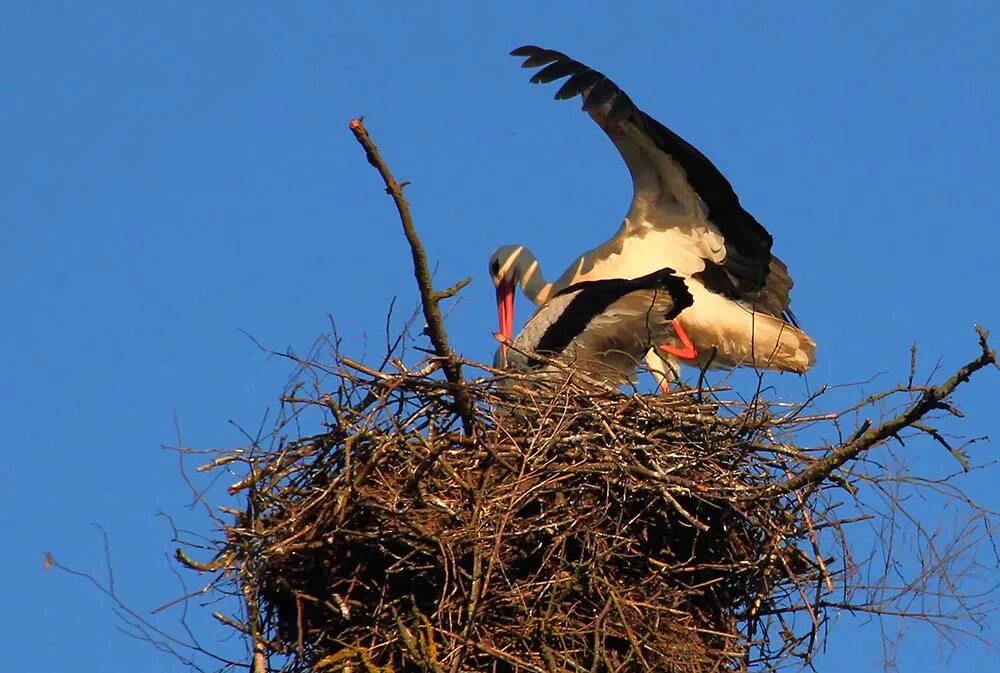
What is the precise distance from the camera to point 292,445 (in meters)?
9.38

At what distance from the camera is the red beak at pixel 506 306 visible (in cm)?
1347

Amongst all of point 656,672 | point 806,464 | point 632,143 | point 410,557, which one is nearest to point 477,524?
point 410,557

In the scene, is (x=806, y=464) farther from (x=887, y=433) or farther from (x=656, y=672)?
(x=656, y=672)

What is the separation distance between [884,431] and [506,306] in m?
4.94

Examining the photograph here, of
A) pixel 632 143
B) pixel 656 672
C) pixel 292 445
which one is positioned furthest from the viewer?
pixel 632 143

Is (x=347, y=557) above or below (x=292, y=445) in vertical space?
below

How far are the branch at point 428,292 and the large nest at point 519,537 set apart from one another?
6cm

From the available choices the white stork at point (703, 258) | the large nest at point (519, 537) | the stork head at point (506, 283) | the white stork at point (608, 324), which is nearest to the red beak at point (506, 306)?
the stork head at point (506, 283)

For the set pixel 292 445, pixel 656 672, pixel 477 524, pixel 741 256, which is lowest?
pixel 656 672

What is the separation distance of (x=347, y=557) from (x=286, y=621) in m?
0.45

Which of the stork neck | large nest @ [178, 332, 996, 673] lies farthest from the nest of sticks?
the stork neck

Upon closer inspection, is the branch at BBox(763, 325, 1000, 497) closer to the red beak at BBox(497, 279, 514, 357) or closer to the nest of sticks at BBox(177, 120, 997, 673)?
the nest of sticks at BBox(177, 120, 997, 673)

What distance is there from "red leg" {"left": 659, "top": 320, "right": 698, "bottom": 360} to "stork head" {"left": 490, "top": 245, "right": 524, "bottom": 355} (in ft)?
4.17

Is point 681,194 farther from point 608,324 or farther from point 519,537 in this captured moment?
point 519,537
